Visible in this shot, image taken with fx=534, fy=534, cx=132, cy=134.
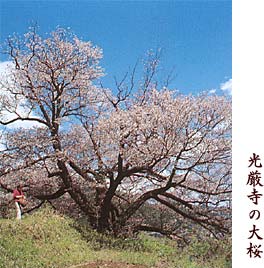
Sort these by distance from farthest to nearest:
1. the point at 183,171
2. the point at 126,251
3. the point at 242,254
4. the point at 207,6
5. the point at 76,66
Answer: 1. the point at 76,66
2. the point at 183,171
3. the point at 126,251
4. the point at 207,6
5. the point at 242,254

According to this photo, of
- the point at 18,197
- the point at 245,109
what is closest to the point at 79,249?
the point at 18,197

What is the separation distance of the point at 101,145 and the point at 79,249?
157 centimetres

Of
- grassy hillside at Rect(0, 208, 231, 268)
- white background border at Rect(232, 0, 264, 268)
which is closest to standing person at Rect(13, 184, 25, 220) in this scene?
grassy hillside at Rect(0, 208, 231, 268)

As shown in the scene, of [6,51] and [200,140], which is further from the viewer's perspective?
[6,51]

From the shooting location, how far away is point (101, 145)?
22.1 ft

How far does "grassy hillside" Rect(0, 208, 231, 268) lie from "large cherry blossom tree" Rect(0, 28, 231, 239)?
421 millimetres

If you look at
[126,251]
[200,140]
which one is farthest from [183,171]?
[126,251]

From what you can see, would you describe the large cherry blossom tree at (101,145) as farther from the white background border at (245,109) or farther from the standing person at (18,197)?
the white background border at (245,109)

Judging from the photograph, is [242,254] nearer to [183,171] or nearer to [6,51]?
[183,171]

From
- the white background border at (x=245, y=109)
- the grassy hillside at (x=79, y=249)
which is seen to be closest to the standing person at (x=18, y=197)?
the grassy hillside at (x=79, y=249)

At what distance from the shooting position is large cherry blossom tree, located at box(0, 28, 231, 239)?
6195 mm

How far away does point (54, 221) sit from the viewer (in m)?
6.05

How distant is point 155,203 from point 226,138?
4.53ft

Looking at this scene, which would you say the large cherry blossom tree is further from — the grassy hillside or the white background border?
the white background border
